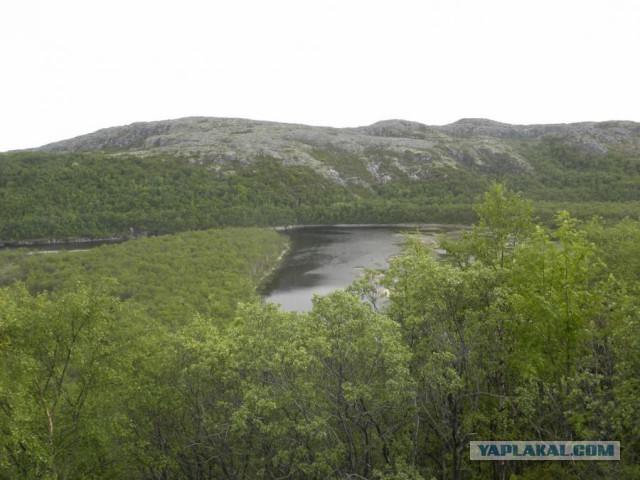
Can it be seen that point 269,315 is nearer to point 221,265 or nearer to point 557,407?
point 557,407

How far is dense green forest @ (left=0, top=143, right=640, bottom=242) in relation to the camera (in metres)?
132

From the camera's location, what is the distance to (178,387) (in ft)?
65.2

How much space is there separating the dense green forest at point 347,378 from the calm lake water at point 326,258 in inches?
1085

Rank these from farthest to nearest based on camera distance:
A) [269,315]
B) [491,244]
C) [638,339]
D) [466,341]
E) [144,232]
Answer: [144,232] → [491,244] → [269,315] → [466,341] → [638,339]

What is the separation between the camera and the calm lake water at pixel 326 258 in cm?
7206

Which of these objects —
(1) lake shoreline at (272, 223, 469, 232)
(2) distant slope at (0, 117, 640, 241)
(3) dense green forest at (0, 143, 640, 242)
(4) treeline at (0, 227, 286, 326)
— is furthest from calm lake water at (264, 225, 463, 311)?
(2) distant slope at (0, 117, 640, 241)

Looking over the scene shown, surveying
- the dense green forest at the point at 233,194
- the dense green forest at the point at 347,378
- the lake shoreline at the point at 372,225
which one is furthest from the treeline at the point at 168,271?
the lake shoreline at the point at 372,225

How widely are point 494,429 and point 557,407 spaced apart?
3495mm

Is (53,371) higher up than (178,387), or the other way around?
(53,371)

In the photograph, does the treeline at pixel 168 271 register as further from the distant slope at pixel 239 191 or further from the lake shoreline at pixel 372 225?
the lake shoreline at pixel 372 225

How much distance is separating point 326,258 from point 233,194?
230 feet

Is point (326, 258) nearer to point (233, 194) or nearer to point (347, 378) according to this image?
point (233, 194)

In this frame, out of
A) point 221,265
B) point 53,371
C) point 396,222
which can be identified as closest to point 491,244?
point 53,371

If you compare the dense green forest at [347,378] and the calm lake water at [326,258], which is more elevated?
the dense green forest at [347,378]
